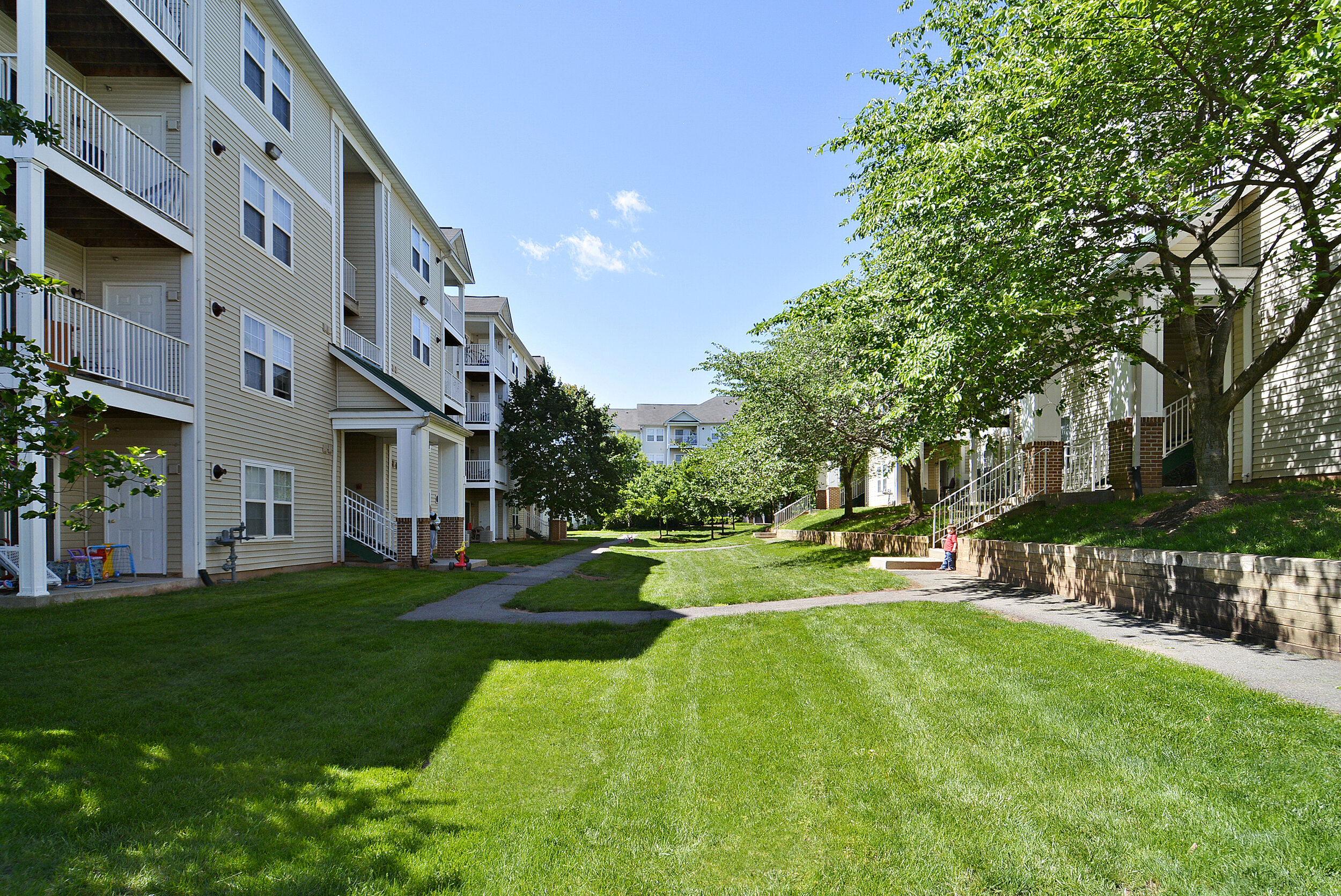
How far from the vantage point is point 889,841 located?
3783 mm

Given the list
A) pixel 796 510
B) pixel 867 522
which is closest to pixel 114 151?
pixel 867 522

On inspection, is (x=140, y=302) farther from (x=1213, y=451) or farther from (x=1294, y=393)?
(x=1294, y=393)

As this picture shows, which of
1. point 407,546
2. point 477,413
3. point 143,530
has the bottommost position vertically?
point 407,546

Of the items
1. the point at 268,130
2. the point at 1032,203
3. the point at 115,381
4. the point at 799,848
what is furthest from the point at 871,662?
A: the point at 268,130

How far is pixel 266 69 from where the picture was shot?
14.7 m

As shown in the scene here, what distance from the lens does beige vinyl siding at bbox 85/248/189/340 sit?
12.3 meters

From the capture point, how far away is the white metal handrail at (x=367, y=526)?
17.9 metres

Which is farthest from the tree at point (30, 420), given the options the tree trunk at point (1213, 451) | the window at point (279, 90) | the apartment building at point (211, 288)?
the tree trunk at point (1213, 451)

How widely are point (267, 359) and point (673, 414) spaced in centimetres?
6482

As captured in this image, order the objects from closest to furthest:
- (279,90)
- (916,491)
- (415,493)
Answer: (279,90), (415,493), (916,491)

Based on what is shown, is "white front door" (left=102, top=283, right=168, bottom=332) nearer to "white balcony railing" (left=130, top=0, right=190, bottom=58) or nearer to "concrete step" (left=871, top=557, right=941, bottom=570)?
"white balcony railing" (left=130, top=0, right=190, bottom=58)

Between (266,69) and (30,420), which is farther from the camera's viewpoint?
(266,69)

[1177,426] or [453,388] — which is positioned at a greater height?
[453,388]

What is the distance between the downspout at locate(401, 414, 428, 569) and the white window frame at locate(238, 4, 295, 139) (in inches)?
259
